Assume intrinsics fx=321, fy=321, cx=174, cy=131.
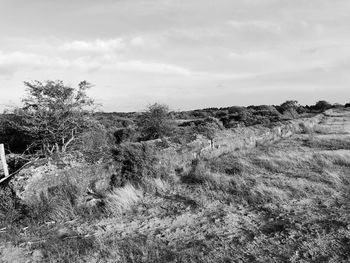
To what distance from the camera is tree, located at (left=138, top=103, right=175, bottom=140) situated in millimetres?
17922

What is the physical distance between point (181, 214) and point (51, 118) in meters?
7.69

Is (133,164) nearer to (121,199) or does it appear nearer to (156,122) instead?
(121,199)

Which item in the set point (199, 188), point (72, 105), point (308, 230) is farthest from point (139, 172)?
point (72, 105)

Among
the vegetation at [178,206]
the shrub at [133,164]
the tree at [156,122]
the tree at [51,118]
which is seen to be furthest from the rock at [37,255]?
the tree at [156,122]

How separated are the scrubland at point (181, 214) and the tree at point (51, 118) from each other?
469 centimetres

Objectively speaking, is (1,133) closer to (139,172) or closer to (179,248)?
(139,172)

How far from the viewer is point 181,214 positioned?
609 centimetres

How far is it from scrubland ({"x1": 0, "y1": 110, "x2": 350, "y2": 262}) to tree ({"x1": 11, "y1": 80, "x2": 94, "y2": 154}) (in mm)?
4688

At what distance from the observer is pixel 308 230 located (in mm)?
5055

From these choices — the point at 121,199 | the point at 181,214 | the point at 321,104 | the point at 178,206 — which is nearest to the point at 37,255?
the point at 121,199

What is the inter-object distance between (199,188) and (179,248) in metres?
2.68

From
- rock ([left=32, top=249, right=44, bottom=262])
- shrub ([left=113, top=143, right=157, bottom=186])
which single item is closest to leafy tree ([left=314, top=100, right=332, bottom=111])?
shrub ([left=113, top=143, right=157, bottom=186])

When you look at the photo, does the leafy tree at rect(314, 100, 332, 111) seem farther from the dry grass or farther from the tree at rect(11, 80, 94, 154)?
the dry grass

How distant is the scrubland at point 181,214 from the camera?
183 inches
